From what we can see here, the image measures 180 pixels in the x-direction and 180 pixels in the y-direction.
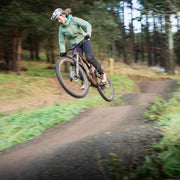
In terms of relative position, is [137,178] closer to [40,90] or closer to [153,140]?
[153,140]

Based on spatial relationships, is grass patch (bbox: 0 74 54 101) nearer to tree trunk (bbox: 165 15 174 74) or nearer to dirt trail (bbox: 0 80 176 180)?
dirt trail (bbox: 0 80 176 180)

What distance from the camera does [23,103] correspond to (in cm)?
743

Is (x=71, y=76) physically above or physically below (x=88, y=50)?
below

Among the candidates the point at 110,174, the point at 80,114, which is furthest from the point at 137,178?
the point at 80,114

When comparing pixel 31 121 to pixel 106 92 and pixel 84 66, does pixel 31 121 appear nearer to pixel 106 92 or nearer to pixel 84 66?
pixel 84 66

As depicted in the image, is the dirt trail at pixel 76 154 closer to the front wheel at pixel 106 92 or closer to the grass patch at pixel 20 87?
the front wheel at pixel 106 92

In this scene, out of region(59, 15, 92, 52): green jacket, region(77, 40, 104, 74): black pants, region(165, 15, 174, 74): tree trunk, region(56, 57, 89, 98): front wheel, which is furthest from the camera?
region(165, 15, 174, 74): tree trunk

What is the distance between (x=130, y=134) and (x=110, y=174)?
0.89m

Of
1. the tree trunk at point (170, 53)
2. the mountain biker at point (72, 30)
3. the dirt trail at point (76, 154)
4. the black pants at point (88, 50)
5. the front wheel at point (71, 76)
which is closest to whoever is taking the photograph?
the dirt trail at point (76, 154)

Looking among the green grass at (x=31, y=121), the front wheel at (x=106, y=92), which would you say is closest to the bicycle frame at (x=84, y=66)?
the front wheel at (x=106, y=92)

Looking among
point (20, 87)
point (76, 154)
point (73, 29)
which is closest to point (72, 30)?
point (73, 29)

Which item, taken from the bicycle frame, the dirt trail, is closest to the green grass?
the dirt trail

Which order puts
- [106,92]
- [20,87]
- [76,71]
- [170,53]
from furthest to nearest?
[170,53] < [20,87] < [106,92] < [76,71]

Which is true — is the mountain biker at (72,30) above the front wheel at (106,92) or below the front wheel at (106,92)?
above
